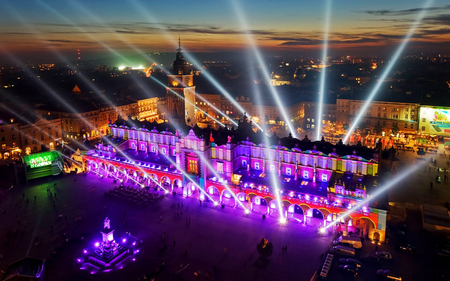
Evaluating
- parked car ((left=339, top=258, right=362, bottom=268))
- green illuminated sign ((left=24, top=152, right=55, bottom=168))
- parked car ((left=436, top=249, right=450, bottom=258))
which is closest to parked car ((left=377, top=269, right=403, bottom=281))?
parked car ((left=339, top=258, right=362, bottom=268))

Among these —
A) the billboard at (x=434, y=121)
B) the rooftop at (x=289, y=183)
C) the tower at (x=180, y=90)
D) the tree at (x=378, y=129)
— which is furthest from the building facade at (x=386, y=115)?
the rooftop at (x=289, y=183)

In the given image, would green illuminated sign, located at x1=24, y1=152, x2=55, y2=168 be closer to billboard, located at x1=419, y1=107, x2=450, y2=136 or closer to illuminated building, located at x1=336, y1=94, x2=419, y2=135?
illuminated building, located at x1=336, y1=94, x2=419, y2=135

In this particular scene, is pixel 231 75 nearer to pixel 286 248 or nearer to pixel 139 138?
pixel 139 138

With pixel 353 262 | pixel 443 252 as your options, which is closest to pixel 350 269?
pixel 353 262

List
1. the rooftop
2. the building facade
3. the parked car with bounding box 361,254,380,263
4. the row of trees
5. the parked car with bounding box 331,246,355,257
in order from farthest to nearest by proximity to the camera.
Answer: the building facade < the row of trees < the rooftop < the parked car with bounding box 331,246,355,257 < the parked car with bounding box 361,254,380,263

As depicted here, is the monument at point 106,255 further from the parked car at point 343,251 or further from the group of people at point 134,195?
the parked car at point 343,251

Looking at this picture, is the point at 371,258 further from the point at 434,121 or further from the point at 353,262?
the point at 434,121

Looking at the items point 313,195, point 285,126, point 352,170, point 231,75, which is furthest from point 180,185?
point 231,75
